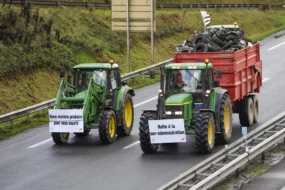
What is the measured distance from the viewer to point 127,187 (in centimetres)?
2175

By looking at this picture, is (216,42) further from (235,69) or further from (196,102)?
(196,102)

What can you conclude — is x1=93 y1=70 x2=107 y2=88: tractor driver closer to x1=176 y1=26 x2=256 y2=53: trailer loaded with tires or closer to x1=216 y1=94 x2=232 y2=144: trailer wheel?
x1=176 y1=26 x2=256 y2=53: trailer loaded with tires

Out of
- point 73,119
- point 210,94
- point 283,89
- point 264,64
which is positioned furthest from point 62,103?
point 264,64

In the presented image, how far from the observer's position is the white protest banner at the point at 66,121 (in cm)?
2678

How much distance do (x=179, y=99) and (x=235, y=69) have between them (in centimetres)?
339

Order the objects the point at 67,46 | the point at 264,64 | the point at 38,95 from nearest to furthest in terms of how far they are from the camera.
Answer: the point at 38,95 < the point at 67,46 < the point at 264,64

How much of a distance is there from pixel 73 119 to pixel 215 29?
7584 millimetres

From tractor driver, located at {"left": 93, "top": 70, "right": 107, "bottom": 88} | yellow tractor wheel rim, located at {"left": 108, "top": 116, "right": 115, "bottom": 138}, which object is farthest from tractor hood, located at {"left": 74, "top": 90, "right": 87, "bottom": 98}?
yellow tractor wheel rim, located at {"left": 108, "top": 116, "right": 115, "bottom": 138}

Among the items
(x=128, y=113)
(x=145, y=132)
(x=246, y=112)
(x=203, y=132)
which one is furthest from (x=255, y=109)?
(x=145, y=132)

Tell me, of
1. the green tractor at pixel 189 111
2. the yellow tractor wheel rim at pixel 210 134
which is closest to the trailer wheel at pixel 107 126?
the green tractor at pixel 189 111

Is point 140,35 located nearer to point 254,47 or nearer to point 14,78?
point 14,78

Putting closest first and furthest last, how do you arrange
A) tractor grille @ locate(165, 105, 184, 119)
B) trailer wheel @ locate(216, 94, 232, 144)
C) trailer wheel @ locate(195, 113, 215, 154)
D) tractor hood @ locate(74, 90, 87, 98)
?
trailer wheel @ locate(195, 113, 215, 154), tractor grille @ locate(165, 105, 184, 119), trailer wheel @ locate(216, 94, 232, 144), tractor hood @ locate(74, 90, 87, 98)

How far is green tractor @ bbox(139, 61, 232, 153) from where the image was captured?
25.2m

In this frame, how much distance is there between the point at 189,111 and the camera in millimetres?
25766
